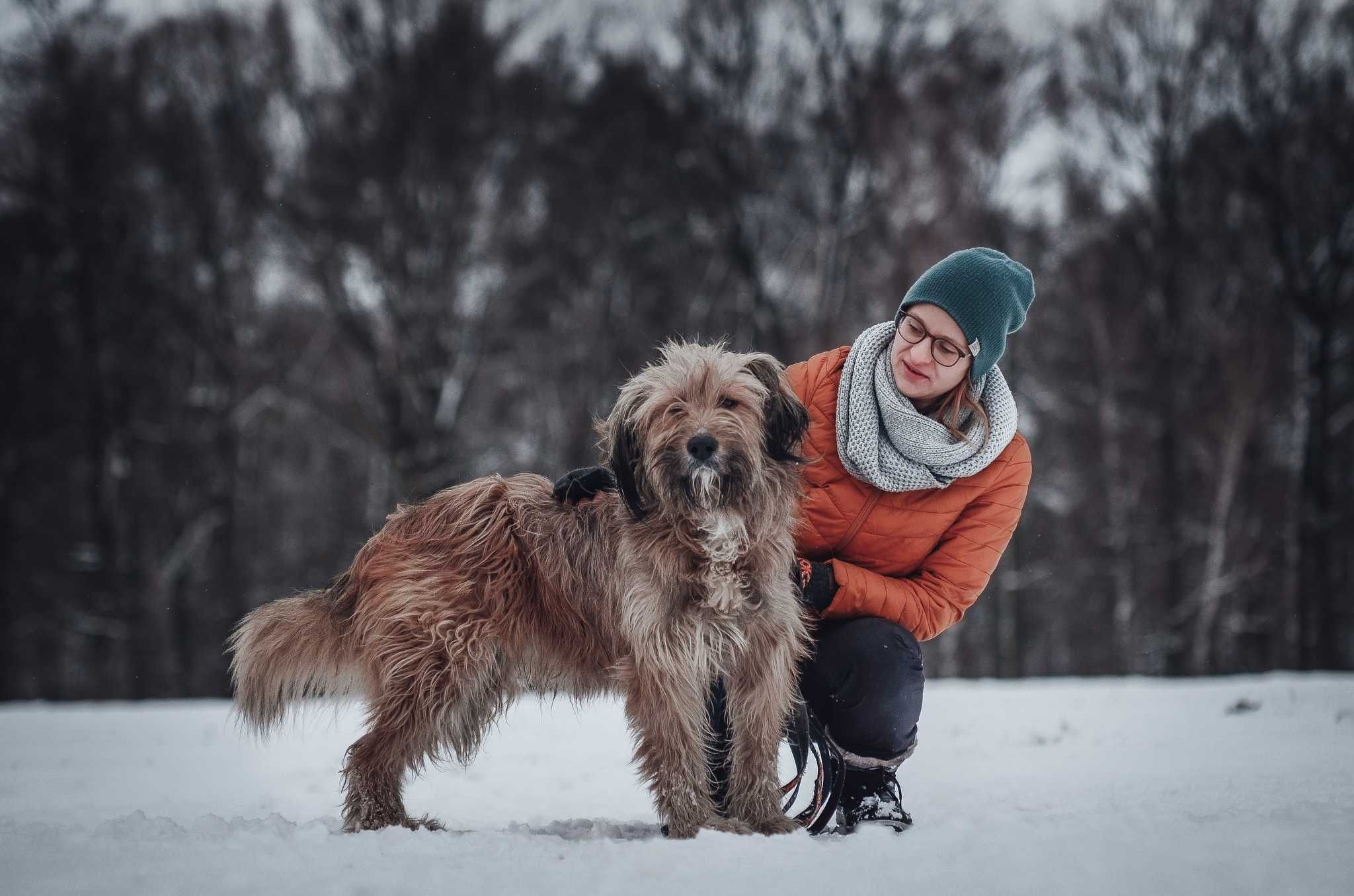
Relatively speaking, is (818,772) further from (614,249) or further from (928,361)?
(614,249)

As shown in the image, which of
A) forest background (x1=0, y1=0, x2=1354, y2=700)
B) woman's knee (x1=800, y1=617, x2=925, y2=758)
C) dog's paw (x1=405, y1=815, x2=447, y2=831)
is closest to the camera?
dog's paw (x1=405, y1=815, x2=447, y2=831)

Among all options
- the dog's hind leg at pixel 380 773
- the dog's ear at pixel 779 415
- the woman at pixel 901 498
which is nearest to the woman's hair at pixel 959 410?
the woman at pixel 901 498

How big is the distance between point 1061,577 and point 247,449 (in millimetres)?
13688

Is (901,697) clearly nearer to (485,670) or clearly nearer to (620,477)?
(620,477)

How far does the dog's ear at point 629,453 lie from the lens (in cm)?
311

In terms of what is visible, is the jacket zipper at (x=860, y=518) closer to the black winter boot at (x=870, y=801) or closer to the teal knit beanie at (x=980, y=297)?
the teal knit beanie at (x=980, y=297)

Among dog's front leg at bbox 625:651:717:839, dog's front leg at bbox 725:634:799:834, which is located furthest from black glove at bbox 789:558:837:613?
dog's front leg at bbox 625:651:717:839

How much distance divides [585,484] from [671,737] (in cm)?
88

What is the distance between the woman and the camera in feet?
10.5

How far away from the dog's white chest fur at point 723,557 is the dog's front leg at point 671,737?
216 mm

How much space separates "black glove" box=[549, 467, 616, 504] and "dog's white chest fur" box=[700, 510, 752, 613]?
18.9 inches

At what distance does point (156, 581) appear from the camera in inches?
496

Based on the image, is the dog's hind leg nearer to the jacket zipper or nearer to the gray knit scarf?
the jacket zipper

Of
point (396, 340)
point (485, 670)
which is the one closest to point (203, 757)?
point (485, 670)
